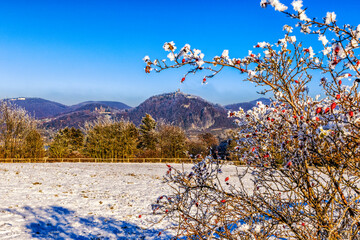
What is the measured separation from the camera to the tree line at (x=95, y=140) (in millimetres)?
27688

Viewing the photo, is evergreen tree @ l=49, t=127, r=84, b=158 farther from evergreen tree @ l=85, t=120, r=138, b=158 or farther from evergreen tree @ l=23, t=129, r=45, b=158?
evergreen tree @ l=85, t=120, r=138, b=158

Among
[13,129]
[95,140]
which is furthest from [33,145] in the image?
[95,140]

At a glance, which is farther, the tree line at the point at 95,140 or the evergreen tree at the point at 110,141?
the evergreen tree at the point at 110,141


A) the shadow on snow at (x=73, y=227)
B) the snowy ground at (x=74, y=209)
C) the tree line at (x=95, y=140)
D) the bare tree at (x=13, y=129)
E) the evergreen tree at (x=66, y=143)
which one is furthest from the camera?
A: the evergreen tree at (x=66, y=143)

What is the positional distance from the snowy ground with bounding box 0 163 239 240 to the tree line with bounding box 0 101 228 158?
1294 cm

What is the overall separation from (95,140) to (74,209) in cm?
2631

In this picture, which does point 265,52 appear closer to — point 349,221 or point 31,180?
point 349,221

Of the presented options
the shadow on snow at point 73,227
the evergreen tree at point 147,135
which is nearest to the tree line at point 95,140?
the evergreen tree at point 147,135

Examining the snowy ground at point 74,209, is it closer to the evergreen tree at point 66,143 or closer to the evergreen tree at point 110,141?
the evergreen tree at point 110,141

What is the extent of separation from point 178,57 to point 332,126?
147 centimetres

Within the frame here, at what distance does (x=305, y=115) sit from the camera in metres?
2.53

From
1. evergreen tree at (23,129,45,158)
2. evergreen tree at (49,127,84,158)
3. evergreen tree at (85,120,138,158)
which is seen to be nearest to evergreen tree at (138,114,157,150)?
evergreen tree at (85,120,138,158)

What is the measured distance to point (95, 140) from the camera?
3416cm

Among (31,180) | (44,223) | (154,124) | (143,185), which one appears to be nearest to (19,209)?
(44,223)
